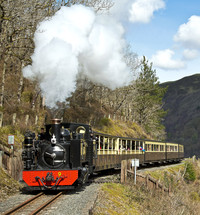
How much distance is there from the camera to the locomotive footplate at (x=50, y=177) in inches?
442

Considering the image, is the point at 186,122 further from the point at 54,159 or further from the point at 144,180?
the point at 54,159

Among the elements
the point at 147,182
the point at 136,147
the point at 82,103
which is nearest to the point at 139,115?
the point at 82,103

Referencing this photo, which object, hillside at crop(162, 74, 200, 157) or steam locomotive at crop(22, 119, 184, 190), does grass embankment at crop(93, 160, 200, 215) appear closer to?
steam locomotive at crop(22, 119, 184, 190)

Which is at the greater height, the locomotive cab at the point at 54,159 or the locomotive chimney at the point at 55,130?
the locomotive chimney at the point at 55,130

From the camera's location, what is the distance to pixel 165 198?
51.8 ft

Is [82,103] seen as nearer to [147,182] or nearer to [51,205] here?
[147,182]

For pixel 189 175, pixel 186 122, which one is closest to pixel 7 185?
pixel 189 175

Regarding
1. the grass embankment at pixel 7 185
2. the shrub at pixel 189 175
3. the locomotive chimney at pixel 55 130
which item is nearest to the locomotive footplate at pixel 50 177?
the grass embankment at pixel 7 185

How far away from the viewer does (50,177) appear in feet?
36.6

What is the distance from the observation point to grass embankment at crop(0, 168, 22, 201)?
37.2 ft

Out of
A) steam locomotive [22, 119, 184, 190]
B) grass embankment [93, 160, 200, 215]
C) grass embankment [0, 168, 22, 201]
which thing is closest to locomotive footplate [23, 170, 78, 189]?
steam locomotive [22, 119, 184, 190]

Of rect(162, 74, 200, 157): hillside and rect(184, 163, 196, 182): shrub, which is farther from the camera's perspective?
rect(162, 74, 200, 157): hillside

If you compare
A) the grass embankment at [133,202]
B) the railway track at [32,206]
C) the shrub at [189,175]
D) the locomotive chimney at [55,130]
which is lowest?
the shrub at [189,175]

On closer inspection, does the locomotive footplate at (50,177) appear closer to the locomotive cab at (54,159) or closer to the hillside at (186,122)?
the locomotive cab at (54,159)
